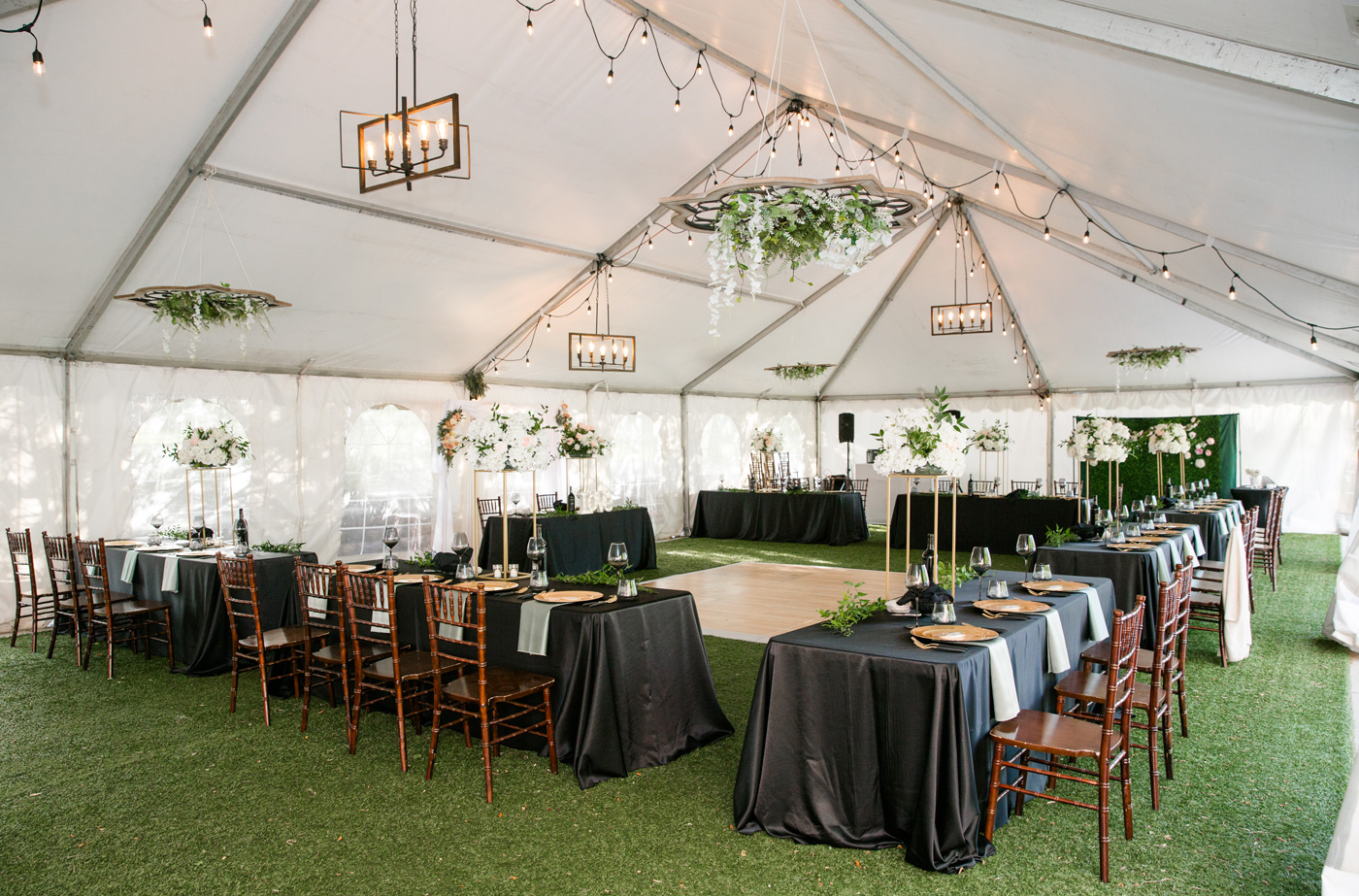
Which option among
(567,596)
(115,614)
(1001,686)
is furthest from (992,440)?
(115,614)

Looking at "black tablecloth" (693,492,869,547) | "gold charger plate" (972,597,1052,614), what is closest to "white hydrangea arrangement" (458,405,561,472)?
"gold charger plate" (972,597,1052,614)

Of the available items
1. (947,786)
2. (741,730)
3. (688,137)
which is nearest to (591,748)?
(741,730)

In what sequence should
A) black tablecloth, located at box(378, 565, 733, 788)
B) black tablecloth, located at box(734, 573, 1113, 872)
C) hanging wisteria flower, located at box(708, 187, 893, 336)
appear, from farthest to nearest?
black tablecloth, located at box(378, 565, 733, 788) < hanging wisteria flower, located at box(708, 187, 893, 336) < black tablecloth, located at box(734, 573, 1113, 872)

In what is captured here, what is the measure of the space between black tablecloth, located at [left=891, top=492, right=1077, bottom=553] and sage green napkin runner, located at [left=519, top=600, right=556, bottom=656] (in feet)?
27.6

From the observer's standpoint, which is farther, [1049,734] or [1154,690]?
[1154,690]

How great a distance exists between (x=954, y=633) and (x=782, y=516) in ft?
36.7

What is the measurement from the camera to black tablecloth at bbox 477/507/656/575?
33.6 ft

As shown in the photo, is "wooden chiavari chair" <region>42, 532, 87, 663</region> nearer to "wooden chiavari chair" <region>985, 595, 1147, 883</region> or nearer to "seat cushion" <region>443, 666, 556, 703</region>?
"seat cushion" <region>443, 666, 556, 703</region>

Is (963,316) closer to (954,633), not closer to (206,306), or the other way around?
(954,633)

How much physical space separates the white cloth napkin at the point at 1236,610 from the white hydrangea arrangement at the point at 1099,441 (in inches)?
105

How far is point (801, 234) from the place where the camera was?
3.85m

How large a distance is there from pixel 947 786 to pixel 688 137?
7.25m

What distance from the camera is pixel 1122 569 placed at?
6.31 metres

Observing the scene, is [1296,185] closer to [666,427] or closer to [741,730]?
[741,730]
